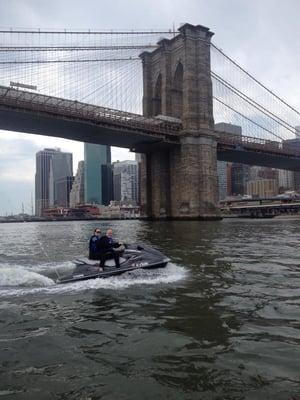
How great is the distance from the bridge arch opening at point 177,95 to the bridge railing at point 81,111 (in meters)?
7.24

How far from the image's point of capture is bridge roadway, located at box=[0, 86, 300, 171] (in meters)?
53.9

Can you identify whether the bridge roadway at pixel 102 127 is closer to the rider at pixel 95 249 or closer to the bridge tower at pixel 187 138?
the bridge tower at pixel 187 138

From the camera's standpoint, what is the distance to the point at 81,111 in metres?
58.4

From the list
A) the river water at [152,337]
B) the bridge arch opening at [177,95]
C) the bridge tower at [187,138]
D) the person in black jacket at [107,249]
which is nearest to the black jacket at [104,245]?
the person in black jacket at [107,249]

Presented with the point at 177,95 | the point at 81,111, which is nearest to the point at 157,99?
the point at 177,95

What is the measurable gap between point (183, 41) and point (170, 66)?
5.96 meters

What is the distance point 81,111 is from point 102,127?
130 inches

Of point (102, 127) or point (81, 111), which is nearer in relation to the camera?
point (81, 111)

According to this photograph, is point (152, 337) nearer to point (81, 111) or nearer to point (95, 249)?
point (95, 249)

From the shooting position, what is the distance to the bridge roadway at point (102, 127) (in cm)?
5394

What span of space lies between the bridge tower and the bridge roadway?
245cm

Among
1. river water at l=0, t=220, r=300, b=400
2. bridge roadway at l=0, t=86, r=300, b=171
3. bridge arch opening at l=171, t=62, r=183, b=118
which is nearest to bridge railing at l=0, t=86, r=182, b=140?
bridge roadway at l=0, t=86, r=300, b=171

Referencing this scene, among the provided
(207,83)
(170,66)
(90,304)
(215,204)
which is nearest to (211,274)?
(90,304)

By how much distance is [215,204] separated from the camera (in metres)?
67.4
